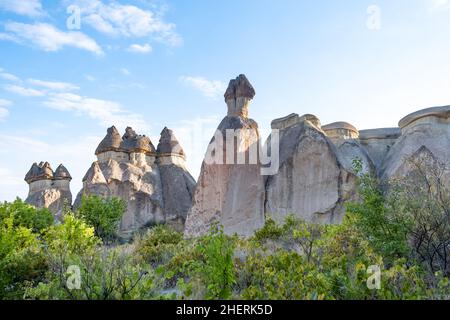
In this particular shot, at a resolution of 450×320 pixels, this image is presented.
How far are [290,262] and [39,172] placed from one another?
82.9 feet

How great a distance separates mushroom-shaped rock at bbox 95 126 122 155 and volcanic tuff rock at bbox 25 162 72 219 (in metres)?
2.87

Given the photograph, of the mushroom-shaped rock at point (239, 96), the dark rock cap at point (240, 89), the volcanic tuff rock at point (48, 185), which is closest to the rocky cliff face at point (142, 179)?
the volcanic tuff rock at point (48, 185)

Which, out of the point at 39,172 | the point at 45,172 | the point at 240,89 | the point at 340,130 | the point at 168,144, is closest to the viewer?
the point at 240,89

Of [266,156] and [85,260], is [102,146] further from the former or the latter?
[85,260]

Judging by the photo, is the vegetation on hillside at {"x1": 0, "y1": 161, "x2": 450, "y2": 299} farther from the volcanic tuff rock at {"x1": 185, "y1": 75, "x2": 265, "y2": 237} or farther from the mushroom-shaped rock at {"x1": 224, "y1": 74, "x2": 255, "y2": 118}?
the mushroom-shaped rock at {"x1": 224, "y1": 74, "x2": 255, "y2": 118}

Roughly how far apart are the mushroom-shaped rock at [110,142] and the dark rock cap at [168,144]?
2.68m

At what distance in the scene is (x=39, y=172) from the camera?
1118 inches

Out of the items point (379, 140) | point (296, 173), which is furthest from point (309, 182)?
point (379, 140)

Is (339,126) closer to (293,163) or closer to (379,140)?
(379,140)

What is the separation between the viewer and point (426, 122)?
54.4 ft

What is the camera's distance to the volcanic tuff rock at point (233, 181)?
1586cm

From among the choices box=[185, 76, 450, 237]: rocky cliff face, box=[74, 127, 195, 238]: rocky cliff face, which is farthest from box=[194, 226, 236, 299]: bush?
box=[74, 127, 195, 238]: rocky cliff face

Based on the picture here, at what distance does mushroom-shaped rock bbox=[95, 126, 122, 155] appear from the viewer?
27828mm
